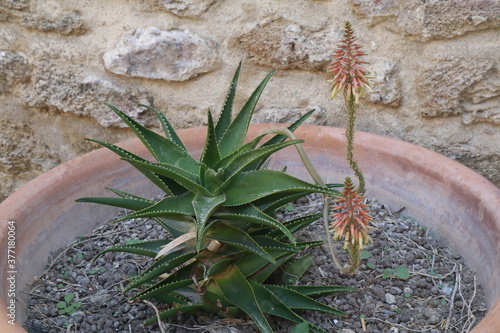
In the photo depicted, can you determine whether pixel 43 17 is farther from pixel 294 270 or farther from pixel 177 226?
pixel 294 270

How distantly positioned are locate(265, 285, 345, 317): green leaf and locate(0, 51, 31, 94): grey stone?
116cm

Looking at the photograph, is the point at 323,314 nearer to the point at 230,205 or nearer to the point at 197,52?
the point at 230,205

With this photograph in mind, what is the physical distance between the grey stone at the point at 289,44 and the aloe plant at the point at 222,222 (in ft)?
1.54

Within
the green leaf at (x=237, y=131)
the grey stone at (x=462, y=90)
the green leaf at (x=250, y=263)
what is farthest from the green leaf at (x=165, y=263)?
the grey stone at (x=462, y=90)

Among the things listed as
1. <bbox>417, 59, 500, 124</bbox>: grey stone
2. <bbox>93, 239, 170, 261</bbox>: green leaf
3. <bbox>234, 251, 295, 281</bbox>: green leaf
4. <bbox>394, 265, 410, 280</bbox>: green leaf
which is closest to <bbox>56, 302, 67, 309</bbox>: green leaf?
<bbox>93, 239, 170, 261</bbox>: green leaf

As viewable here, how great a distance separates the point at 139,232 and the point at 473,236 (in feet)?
2.87

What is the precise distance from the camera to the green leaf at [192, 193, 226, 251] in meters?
0.93

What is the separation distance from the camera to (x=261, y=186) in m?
1.01

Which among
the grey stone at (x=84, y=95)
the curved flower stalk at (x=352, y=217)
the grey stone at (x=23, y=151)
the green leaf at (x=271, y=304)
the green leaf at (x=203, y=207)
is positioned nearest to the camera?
the green leaf at (x=203, y=207)

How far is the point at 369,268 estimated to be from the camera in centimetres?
135

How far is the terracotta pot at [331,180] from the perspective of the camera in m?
1.26

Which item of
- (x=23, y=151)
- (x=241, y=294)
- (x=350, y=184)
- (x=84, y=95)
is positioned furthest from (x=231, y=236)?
(x=23, y=151)

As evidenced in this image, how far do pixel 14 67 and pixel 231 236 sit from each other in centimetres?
114

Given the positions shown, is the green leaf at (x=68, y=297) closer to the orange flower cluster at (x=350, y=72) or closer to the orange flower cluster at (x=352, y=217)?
the orange flower cluster at (x=352, y=217)
